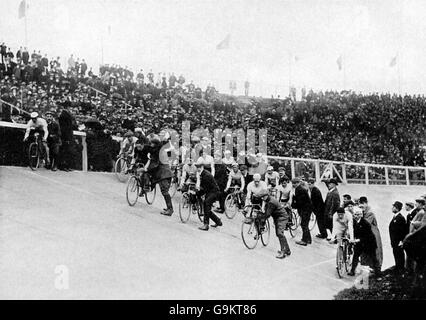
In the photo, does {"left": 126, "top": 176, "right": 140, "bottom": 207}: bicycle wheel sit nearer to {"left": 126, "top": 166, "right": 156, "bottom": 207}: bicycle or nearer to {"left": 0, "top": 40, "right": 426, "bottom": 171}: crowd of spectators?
{"left": 126, "top": 166, "right": 156, "bottom": 207}: bicycle

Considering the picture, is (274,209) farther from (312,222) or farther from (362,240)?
(312,222)

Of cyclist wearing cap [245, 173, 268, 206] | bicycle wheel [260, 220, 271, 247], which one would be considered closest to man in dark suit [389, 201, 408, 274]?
bicycle wheel [260, 220, 271, 247]

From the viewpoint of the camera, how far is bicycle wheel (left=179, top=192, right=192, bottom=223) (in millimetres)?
9680

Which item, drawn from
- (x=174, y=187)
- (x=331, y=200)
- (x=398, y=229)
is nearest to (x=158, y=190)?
(x=174, y=187)

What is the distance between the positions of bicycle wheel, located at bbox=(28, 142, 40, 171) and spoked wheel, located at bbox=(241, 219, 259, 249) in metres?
5.18

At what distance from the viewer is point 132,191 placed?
1012cm

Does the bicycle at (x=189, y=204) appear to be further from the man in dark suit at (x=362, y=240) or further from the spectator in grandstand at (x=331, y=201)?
the man in dark suit at (x=362, y=240)

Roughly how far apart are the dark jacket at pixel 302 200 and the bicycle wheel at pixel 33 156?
19.5 feet

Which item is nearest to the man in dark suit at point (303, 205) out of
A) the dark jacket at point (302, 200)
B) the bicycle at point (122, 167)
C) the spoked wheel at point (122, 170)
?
the dark jacket at point (302, 200)

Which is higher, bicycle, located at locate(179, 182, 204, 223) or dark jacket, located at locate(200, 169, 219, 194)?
dark jacket, located at locate(200, 169, 219, 194)

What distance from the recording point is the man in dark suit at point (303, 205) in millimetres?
10539

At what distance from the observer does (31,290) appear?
18.6 feet

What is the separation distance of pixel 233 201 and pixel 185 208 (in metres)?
1.96

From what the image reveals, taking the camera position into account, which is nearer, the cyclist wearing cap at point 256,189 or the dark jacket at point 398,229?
the dark jacket at point 398,229
